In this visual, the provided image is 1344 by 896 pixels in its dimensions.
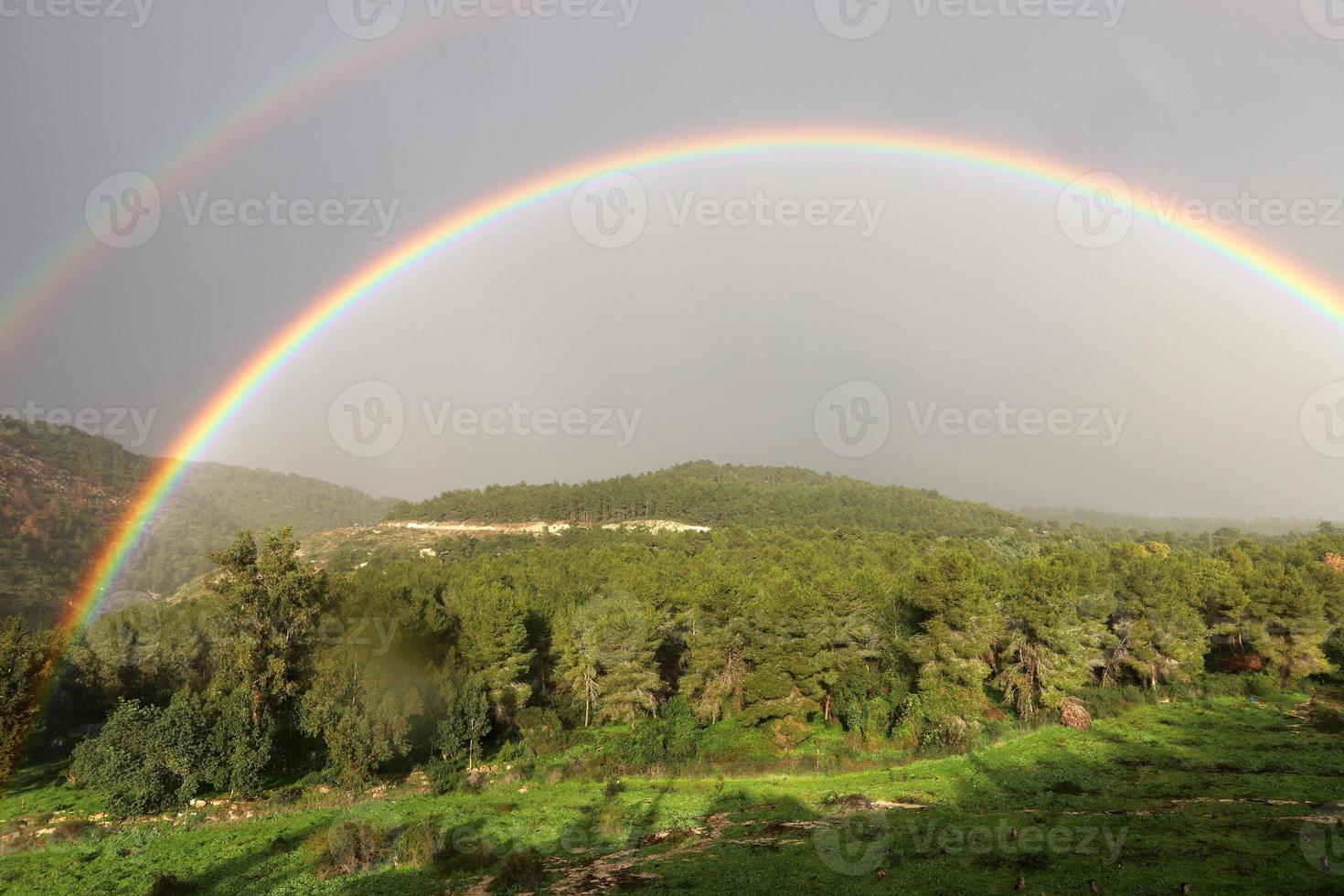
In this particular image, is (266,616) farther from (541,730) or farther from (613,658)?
(613,658)

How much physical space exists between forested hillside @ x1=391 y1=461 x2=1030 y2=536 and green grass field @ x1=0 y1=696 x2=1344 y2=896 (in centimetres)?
10585

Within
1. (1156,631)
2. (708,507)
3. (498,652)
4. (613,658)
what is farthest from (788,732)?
(708,507)

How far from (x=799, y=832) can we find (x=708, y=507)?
428ft

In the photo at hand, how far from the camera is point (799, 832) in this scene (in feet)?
87.2

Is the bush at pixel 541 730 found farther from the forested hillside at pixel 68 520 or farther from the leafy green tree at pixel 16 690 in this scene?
the forested hillside at pixel 68 520

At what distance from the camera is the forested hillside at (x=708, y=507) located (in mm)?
148625

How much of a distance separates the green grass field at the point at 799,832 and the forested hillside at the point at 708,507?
347 ft

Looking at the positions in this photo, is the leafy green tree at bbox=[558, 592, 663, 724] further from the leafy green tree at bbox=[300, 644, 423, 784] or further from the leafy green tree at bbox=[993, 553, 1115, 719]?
the leafy green tree at bbox=[993, 553, 1115, 719]

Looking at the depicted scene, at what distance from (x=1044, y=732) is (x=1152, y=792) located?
11.1 meters

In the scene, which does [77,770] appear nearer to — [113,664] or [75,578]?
[113,664]

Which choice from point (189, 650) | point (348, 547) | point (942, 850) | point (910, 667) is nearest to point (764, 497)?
point (348, 547)

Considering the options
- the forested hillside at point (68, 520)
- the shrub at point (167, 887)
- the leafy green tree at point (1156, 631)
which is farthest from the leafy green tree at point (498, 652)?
the forested hillside at point (68, 520)

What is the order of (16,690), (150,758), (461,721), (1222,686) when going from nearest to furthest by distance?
1. (150,758)
2. (16,690)
3. (461,721)
4. (1222,686)

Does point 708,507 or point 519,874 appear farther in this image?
point 708,507
